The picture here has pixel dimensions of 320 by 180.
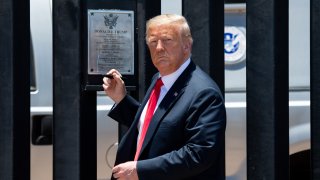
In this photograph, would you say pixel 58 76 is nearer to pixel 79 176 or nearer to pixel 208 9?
pixel 79 176

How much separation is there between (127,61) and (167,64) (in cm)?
46

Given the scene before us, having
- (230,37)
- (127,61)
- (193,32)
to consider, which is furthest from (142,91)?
(230,37)

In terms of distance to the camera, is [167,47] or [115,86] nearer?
[167,47]

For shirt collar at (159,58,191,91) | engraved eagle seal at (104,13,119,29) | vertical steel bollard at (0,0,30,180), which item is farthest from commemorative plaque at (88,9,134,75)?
shirt collar at (159,58,191,91)

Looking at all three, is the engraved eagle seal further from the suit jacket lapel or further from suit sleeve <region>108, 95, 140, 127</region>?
the suit jacket lapel

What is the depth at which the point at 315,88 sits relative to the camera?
123 inches

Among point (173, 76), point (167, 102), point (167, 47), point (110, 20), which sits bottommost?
point (167, 102)

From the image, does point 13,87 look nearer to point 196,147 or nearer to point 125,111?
point 125,111

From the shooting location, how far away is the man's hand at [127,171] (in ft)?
7.93

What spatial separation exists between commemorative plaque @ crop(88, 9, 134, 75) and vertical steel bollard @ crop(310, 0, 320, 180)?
0.92 metres

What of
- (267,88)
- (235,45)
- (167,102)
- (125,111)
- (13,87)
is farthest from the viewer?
(235,45)

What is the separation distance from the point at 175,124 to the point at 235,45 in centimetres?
205

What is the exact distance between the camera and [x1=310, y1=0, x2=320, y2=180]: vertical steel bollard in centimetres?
311

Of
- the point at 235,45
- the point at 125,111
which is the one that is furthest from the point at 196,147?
the point at 235,45
